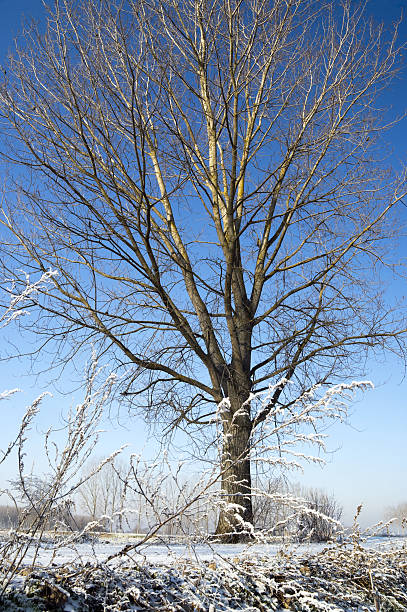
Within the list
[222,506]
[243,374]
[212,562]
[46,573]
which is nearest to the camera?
[46,573]

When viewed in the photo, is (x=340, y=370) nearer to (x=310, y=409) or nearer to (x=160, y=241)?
(x=160, y=241)

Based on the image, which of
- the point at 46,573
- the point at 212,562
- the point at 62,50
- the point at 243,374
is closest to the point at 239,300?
the point at 243,374

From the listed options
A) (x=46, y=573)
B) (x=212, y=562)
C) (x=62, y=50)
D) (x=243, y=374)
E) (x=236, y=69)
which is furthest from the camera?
(x=236, y=69)

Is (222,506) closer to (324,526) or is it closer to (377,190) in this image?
(324,526)

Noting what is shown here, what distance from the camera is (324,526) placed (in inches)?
328

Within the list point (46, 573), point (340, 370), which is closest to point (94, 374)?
point (46, 573)

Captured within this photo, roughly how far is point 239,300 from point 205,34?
14.2ft

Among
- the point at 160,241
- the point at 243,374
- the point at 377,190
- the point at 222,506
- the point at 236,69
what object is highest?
the point at 236,69

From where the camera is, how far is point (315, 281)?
913 centimetres

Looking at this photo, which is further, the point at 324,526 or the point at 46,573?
the point at 324,526

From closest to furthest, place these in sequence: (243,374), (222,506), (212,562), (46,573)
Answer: (46,573), (222,506), (212,562), (243,374)

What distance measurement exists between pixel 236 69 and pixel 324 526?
7.62m

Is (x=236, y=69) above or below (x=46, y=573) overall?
above

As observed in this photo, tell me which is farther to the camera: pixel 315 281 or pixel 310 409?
pixel 315 281
